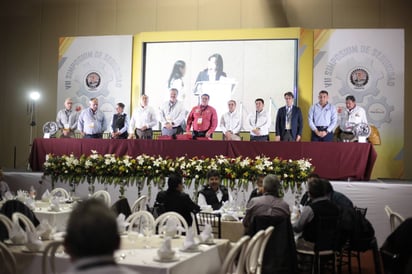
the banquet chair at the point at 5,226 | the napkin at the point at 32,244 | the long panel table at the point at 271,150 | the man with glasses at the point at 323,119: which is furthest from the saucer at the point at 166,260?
the man with glasses at the point at 323,119

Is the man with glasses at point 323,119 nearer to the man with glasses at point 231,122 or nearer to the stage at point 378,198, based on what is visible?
the man with glasses at point 231,122

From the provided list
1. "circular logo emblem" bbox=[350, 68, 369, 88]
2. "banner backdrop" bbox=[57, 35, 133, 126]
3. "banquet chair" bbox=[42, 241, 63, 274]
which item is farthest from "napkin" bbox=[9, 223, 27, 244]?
"circular logo emblem" bbox=[350, 68, 369, 88]

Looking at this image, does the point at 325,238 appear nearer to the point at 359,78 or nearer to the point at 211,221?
the point at 211,221

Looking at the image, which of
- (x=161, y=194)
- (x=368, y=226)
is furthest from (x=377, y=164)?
(x=161, y=194)

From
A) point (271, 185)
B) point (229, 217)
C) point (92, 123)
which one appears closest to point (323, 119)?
point (92, 123)

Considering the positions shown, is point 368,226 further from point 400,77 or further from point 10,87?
point 10,87

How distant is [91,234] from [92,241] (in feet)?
0.08

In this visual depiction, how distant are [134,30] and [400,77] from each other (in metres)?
6.78

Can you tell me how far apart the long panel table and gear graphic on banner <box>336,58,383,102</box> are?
3747mm

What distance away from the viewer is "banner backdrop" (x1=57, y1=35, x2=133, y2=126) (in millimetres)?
13969

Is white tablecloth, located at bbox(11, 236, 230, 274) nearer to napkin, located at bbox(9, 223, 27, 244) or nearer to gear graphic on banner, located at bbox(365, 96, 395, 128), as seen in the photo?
napkin, located at bbox(9, 223, 27, 244)

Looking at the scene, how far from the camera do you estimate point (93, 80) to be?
558 inches

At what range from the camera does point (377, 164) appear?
12297 mm

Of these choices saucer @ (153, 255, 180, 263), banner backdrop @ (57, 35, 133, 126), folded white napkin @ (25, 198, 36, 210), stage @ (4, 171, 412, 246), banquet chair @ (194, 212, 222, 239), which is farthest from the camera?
banner backdrop @ (57, 35, 133, 126)
